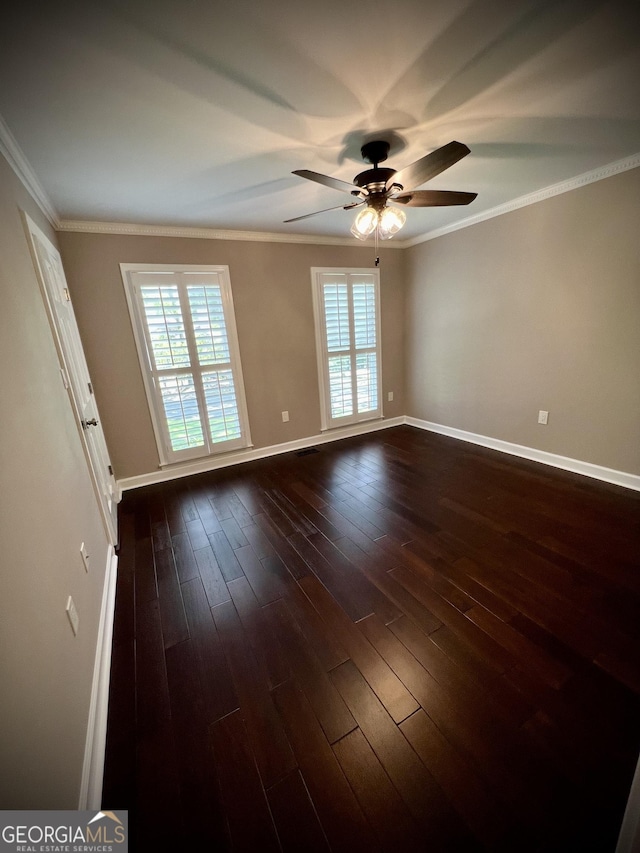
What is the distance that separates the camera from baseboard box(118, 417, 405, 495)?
3307 millimetres

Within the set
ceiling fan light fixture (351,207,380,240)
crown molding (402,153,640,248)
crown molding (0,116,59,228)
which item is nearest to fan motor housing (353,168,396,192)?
ceiling fan light fixture (351,207,380,240)

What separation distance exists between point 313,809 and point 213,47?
2.60m

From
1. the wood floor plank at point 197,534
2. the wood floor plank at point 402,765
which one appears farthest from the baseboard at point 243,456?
the wood floor plank at point 402,765

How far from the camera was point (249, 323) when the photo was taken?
347 centimetres

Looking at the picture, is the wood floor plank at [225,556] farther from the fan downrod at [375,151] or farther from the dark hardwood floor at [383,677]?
the fan downrod at [375,151]

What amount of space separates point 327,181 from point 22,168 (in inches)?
66.8

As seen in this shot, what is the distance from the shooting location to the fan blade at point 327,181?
1.56 meters

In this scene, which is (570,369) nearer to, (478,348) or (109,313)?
(478,348)

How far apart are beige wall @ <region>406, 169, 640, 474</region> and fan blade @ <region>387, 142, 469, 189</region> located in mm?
1863

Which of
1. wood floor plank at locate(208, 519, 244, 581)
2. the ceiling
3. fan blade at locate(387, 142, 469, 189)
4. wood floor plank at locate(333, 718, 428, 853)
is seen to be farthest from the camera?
wood floor plank at locate(208, 519, 244, 581)

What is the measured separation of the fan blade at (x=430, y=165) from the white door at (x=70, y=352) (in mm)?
1995

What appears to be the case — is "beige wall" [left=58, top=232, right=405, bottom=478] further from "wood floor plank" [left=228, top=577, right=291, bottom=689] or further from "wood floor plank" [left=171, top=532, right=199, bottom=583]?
"wood floor plank" [left=228, top=577, right=291, bottom=689]

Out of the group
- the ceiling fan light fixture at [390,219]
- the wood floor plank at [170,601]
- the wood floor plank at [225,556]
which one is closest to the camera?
the wood floor plank at [170,601]

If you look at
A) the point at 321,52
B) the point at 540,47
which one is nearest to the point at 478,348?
the point at 540,47
